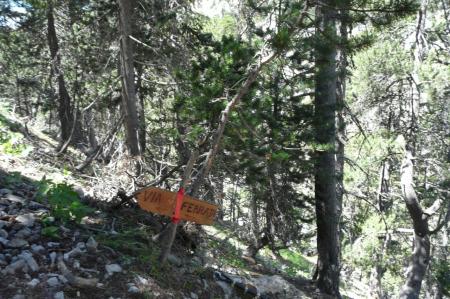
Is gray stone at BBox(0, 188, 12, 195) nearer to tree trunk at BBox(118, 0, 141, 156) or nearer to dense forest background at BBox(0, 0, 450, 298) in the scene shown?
dense forest background at BBox(0, 0, 450, 298)

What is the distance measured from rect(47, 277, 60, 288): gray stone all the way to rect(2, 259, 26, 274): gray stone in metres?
0.31

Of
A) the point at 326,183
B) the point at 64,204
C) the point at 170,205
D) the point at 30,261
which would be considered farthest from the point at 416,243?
the point at 30,261

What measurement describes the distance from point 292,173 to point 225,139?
3.31m

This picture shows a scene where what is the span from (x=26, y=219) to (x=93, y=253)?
869 millimetres

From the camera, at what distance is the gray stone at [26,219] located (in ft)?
16.3

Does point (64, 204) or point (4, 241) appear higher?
point (64, 204)

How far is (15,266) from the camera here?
422 cm

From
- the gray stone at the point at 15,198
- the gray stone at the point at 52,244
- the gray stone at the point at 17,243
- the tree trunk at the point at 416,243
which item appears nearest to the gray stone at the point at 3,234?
the gray stone at the point at 17,243

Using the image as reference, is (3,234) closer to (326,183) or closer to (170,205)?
(170,205)

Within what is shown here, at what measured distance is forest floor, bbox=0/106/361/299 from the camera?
4301mm

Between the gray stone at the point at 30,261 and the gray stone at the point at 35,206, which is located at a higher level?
the gray stone at the point at 35,206

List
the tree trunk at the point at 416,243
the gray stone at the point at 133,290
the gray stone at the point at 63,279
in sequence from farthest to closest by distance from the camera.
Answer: the tree trunk at the point at 416,243 → the gray stone at the point at 133,290 → the gray stone at the point at 63,279

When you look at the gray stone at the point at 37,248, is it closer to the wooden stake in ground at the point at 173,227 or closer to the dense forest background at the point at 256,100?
the wooden stake in ground at the point at 173,227

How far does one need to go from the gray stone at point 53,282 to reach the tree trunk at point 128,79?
3.81 metres
